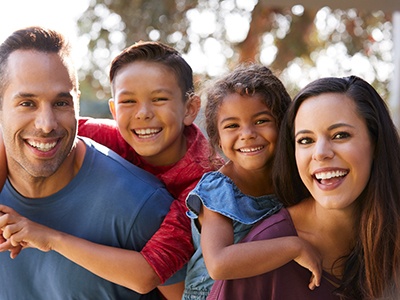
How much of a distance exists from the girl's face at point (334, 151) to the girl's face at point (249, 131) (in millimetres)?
342

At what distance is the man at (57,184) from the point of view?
10.6 feet

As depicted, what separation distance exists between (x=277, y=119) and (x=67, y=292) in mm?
1130

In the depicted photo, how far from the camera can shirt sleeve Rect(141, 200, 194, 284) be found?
3158mm

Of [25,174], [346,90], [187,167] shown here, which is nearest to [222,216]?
[187,167]

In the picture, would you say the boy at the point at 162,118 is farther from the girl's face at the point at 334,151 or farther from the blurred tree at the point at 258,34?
the blurred tree at the point at 258,34

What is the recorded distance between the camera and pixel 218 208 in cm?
308

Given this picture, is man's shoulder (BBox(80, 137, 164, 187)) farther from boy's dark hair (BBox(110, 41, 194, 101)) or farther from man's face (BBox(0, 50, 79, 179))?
boy's dark hair (BBox(110, 41, 194, 101))

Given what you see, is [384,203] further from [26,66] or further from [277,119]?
[26,66]

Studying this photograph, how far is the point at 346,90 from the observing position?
2.88m

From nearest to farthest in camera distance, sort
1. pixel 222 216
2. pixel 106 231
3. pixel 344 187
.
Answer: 1. pixel 344 187
2. pixel 222 216
3. pixel 106 231

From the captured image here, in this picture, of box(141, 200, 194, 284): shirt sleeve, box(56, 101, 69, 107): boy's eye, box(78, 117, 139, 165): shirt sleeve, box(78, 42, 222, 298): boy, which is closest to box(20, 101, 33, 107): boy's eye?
box(56, 101, 69, 107): boy's eye

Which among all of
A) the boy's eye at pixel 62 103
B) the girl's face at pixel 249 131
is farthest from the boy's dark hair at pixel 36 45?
the girl's face at pixel 249 131

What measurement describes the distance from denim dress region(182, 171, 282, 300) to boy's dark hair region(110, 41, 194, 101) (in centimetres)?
58

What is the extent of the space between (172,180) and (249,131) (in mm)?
490
